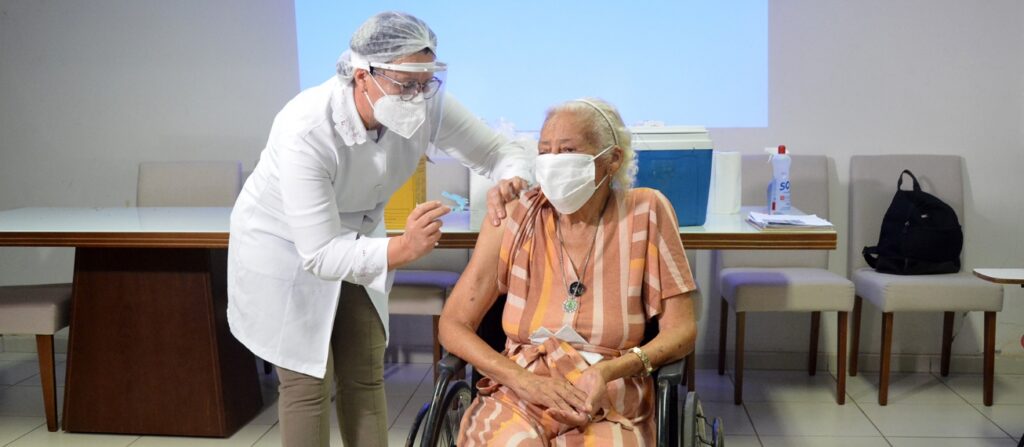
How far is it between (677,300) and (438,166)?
1.98 metres

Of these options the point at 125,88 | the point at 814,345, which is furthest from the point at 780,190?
the point at 125,88

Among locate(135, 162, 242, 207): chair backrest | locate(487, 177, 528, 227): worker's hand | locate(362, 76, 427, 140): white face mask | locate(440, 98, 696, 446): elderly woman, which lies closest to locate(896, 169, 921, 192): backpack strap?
locate(440, 98, 696, 446): elderly woman

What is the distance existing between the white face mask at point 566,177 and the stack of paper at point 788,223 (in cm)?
80

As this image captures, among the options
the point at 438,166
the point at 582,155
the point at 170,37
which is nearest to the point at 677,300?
the point at 582,155

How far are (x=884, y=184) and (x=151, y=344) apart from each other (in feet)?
8.99

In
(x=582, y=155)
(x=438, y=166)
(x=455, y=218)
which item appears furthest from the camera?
(x=438, y=166)

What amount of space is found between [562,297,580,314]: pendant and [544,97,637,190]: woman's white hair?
0.28 meters

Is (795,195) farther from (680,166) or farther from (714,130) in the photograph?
(680,166)

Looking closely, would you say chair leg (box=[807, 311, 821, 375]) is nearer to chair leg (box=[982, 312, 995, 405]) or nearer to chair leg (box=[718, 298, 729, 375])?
chair leg (box=[718, 298, 729, 375])

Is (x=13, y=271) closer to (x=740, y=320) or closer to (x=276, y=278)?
(x=276, y=278)

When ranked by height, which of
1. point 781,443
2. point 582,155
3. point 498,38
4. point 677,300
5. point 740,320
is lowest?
point 781,443

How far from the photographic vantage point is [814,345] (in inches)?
140

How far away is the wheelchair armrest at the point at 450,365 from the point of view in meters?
1.79

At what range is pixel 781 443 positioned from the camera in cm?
289
